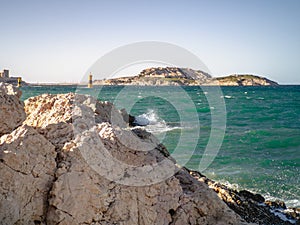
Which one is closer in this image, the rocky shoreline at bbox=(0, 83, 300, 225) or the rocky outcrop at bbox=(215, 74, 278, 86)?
the rocky shoreline at bbox=(0, 83, 300, 225)

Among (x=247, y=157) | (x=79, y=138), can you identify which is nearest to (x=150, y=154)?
(x=79, y=138)

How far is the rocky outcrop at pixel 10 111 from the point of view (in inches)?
192

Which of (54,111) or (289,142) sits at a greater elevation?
(54,111)

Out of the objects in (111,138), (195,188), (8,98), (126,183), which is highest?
(8,98)

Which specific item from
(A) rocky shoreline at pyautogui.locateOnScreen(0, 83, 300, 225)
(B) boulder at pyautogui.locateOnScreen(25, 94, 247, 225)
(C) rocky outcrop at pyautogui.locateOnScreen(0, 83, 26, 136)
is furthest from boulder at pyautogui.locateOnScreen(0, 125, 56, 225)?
(C) rocky outcrop at pyautogui.locateOnScreen(0, 83, 26, 136)

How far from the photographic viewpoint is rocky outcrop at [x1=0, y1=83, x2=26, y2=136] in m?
4.88

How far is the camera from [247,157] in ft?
57.3

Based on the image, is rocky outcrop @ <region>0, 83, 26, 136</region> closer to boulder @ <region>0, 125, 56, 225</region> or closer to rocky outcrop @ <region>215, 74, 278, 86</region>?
boulder @ <region>0, 125, 56, 225</region>

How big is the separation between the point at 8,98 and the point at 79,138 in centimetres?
151

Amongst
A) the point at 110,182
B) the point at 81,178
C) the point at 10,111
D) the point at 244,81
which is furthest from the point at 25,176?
the point at 244,81

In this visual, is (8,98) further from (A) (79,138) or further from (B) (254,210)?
(B) (254,210)

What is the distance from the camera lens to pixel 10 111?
497 centimetres

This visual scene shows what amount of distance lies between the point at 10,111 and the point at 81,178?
1.82 metres

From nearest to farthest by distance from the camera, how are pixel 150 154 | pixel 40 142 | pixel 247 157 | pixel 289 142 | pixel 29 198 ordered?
pixel 29 198
pixel 40 142
pixel 150 154
pixel 247 157
pixel 289 142
